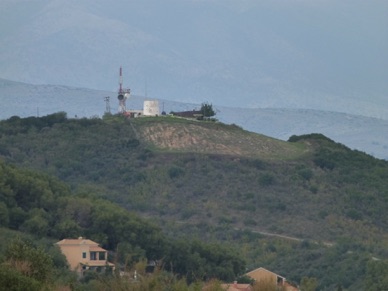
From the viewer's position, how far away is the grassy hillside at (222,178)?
82.8m

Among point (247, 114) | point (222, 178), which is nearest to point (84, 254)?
point (222, 178)

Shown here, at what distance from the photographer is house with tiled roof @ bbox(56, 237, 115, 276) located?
5941 centimetres

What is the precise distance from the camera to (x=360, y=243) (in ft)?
258

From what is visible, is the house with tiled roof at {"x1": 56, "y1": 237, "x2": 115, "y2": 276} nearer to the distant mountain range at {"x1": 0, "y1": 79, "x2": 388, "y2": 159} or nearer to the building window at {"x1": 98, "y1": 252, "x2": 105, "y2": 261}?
the building window at {"x1": 98, "y1": 252, "x2": 105, "y2": 261}

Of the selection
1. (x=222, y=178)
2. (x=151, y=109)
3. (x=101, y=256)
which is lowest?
(x=101, y=256)

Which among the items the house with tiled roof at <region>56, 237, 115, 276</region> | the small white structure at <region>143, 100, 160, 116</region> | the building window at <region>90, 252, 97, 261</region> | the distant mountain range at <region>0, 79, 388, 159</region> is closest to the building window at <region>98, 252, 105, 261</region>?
the house with tiled roof at <region>56, 237, 115, 276</region>

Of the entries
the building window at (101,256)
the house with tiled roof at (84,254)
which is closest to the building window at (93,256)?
the house with tiled roof at (84,254)

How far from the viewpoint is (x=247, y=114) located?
173m

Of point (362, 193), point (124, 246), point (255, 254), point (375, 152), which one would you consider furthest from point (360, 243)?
point (375, 152)

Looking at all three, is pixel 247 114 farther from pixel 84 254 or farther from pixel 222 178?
pixel 84 254

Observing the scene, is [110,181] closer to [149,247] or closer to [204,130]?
[204,130]

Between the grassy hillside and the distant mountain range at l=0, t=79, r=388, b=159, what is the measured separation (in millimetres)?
58333

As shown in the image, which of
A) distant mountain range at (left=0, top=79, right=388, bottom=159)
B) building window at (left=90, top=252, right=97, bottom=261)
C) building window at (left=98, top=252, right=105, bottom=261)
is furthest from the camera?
distant mountain range at (left=0, top=79, right=388, bottom=159)

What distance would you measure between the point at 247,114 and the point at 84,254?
4429 inches
